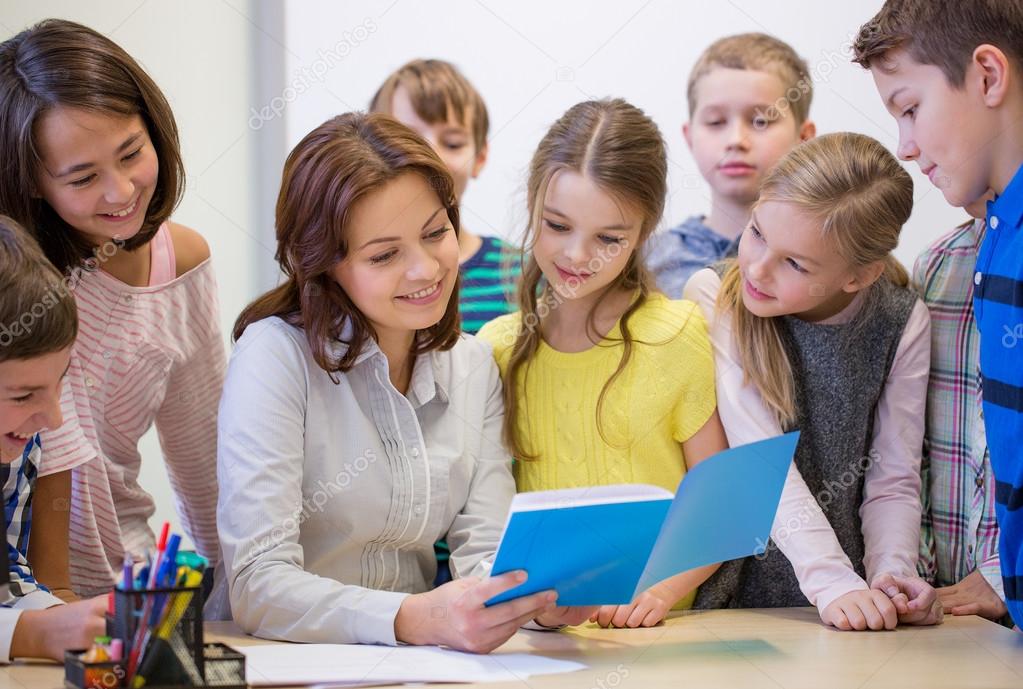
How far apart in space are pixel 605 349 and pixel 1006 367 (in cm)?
56

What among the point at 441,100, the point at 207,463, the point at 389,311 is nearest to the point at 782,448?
the point at 389,311

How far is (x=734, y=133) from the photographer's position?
7.18 ft

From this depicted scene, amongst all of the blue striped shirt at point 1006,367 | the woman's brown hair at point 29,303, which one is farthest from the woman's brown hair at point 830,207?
the woman's brown hair at point 29,303

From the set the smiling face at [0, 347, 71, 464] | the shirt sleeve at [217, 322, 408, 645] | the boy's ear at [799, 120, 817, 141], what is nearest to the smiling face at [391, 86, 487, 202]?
the boy's ear at [799, 120, 817, 141]

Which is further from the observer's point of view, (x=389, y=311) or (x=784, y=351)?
(x=784, y=351)

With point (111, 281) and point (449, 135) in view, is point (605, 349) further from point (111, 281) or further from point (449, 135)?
point (449, 135)

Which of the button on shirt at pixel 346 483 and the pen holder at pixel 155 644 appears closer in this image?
the pen holder at pixel 155 644

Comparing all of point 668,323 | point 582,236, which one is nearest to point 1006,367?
point 668,323

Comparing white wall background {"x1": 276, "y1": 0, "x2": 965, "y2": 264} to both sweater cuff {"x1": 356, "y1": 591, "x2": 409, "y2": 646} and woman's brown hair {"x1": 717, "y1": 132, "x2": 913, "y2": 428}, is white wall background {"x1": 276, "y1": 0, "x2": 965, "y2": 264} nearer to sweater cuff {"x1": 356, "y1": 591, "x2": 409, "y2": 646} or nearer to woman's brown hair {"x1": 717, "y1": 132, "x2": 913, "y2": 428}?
woman's brown hair {"x1": 717, "y1": 132, "x2": 913, "y2": 428}

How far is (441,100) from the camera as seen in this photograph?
244cm

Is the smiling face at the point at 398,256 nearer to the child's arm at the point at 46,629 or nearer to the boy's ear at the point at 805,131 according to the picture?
the child's arm at the point at 46,629

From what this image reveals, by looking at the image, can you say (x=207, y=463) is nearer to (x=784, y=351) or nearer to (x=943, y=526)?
(x=784, y=351)

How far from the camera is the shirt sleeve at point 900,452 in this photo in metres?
1.55

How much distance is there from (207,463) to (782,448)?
95 centimetres
